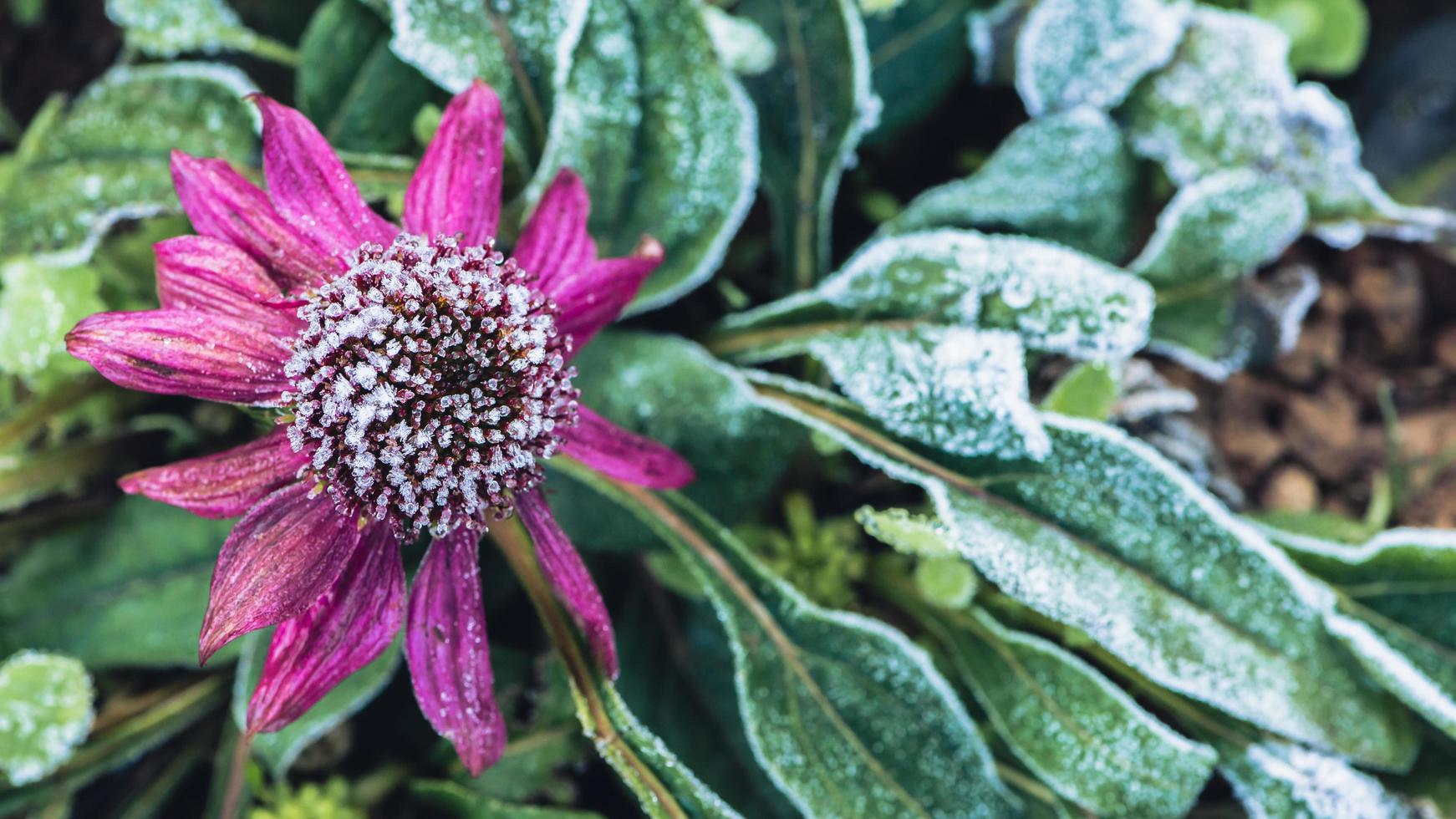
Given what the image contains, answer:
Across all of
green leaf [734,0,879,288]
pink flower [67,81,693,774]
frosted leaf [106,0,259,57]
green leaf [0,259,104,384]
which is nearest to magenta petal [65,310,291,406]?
pink flower [67,81,693,774]

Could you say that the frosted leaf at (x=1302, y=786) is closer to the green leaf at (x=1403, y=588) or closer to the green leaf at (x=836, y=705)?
the green leaf at (x=1403, y=588)

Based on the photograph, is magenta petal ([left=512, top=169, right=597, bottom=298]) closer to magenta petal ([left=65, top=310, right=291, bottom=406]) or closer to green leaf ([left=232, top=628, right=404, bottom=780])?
magenta petal ([left=65, top=310, right=291, bottom=406])

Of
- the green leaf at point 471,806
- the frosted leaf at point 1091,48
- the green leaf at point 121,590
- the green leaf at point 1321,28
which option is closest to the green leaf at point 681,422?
the green leaf at point 471,806

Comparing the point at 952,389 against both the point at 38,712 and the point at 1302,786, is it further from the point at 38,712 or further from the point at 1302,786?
the point at 38,712

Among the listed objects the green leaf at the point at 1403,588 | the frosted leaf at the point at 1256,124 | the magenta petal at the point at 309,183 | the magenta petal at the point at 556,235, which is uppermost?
the magenta petal at the point at 309,183

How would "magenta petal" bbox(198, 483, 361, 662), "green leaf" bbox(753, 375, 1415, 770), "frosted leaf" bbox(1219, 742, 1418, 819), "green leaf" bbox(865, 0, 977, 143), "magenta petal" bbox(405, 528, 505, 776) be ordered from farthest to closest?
"green leaf" bbox(865, 0, 977, 143)
"frosted leaf" bbox(1219, 742, 1418, 819)
"green leaf" bbox(753, 375, 1415, 770)
"magenta petal" bbox(405, 528, 505, 776)
"magenta petal" bbox(198, 483, 361, 662)

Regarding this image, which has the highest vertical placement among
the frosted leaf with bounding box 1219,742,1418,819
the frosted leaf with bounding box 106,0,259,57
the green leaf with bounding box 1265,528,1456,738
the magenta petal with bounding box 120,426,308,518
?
the frosted leaf with bounding box 106,0,259,57

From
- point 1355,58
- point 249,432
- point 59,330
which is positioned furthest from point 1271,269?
point 59,330
